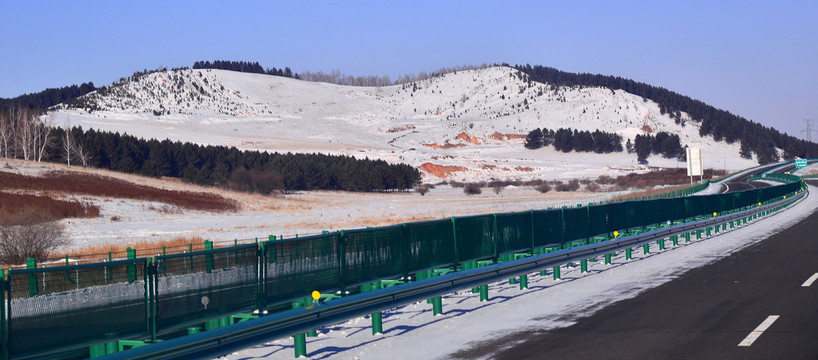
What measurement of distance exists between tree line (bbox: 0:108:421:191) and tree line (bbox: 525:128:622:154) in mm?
72791

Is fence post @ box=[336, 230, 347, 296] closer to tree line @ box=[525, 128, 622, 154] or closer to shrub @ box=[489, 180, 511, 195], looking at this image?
shrub @ box=[489, 180, 511, 195]

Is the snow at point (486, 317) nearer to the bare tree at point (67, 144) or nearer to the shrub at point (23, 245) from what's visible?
the shrub at point (23, 245)

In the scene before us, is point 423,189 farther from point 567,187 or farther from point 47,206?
point 47,206

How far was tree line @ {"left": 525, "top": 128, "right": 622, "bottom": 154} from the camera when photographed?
174250mm

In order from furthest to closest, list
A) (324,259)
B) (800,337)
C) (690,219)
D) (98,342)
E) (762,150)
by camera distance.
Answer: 1. (762,150)
2. (690,219)
3. (324,259)
4. (800,337)
5. (98,342)

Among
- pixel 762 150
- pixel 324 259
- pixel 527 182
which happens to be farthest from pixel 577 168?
pixel 324 259

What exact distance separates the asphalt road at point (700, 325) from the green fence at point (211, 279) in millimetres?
2970

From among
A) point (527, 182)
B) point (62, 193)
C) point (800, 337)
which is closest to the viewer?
point (800, 337)

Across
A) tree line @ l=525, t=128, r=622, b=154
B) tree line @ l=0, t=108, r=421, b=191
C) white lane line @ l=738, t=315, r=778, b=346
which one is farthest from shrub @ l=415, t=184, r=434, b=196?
white lane line @ l=738, t=315, r=778, b=346

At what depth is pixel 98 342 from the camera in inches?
328

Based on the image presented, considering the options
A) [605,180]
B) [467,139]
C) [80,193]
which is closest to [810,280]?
[80,193]

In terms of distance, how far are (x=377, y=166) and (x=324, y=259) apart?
100398mm

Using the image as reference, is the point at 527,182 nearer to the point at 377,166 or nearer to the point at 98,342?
the point at 377,166

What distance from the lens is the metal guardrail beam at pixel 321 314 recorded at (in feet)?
25.8
